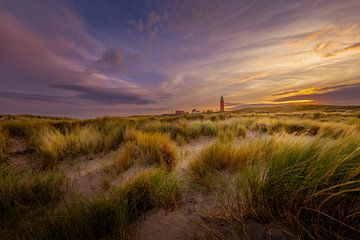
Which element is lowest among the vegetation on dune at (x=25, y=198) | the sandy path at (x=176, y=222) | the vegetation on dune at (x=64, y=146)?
the sandy path at (x=176, y=222)

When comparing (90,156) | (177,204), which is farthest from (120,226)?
(90,156)

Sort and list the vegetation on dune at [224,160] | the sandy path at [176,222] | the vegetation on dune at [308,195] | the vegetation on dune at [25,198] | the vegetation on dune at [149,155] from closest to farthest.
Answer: the vegetation on dune at [308,195], the sandy path at [176,222], the vegetation on dune at [25,198], the vegetation on dune at [224,160], the vegetation on dune at [149,155]

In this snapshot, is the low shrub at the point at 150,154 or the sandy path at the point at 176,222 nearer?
the sandy path at the point at 176,222

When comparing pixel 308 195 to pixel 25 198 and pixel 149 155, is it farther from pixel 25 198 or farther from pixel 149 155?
pixel 25 198

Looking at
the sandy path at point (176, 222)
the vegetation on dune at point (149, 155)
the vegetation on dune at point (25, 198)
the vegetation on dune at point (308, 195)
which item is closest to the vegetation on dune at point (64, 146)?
the vegetation on dune at point (25, 198)

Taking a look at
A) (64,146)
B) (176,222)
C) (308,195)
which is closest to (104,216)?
(176,222)

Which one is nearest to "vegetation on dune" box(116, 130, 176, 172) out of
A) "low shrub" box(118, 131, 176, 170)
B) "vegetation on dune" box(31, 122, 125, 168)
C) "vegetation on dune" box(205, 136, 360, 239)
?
"low shrub" box(118, 131, 176, 170)

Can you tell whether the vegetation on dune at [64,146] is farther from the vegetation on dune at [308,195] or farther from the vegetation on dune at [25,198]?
the vegetation on dune at [308,195]

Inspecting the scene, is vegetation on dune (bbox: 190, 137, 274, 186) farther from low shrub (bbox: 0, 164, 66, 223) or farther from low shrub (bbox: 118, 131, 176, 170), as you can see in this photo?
low shrub (bbox: 0, 164, 66, 223)

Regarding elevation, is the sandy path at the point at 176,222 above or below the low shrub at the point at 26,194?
below

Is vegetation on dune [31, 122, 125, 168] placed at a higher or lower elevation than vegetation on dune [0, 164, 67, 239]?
higher

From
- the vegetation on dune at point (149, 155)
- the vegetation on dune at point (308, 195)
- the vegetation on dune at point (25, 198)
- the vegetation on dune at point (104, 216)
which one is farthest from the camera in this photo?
the vegetation on dune at point (149, 155)

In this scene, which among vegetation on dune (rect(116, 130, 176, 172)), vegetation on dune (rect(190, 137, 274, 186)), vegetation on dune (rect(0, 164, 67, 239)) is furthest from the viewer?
vegetation on dune (rect(116, 130, 176, 172))

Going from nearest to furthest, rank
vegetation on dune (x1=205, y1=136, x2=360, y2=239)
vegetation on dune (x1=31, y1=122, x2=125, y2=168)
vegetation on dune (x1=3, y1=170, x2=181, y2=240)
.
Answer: vegetation on dune (x1=205, y1=136, x2=360, y2=239), vegetation on dune (x1=3, y1=170, x2=181, y2=240), vegetation on dune (x1=31, y1=122, x2=125, y2=168)
